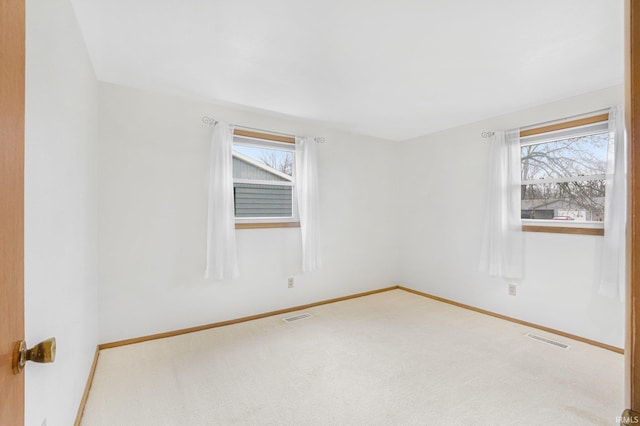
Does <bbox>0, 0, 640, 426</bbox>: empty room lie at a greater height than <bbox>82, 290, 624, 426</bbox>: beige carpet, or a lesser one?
greater

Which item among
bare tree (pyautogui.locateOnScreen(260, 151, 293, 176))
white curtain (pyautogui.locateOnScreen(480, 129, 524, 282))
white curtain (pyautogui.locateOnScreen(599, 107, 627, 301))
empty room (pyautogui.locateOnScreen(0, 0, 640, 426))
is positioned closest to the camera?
empty room (pyautogui.locateOnScreen(0, 0, 640, 426))

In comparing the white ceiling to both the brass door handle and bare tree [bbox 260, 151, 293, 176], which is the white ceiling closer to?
bare tree [bbox 260, 151, 293, 176]

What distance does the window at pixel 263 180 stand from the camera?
3375mm

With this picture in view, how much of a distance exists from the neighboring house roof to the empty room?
3 centimetres

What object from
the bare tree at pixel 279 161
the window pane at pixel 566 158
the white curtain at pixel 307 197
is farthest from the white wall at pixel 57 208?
the window pane at pixel 566 158

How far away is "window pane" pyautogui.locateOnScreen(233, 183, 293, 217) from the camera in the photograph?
11.1ft

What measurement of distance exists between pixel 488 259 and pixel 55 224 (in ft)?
12.6

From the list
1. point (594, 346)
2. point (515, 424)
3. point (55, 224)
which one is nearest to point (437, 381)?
point (515, 424)

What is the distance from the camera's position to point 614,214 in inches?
101

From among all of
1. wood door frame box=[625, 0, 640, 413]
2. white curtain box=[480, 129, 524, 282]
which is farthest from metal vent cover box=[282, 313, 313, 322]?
wood door frame box=[625, 0, 640, 413]

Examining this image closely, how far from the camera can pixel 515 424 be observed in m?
1.71

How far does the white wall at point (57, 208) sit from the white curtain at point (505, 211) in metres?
3.75

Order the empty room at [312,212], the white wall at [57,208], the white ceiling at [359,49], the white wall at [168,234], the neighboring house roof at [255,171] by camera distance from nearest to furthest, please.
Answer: the white wall at [57,208], the empty room at [312,212], the white ceiling at [359,49], the white wall at [168,234], the neighboring house roof at [255,171]
